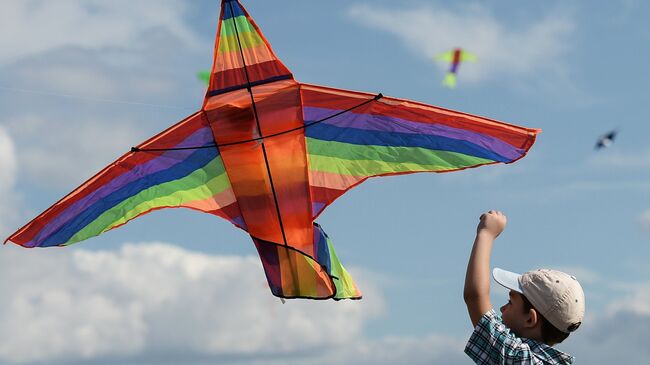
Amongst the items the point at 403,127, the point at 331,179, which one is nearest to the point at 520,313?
the point at 403,127

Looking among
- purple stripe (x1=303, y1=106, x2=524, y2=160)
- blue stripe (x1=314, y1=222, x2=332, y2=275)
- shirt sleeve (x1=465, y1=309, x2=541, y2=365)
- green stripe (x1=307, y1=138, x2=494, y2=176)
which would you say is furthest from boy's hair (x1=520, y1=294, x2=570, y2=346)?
blue stripe (x1=314, y1=222, x2=332, y2=275)

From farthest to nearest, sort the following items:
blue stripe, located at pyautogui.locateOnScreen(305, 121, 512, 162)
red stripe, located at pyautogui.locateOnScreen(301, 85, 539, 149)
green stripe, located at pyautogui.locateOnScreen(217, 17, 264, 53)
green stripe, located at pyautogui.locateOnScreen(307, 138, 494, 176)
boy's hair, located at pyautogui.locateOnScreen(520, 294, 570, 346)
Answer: green stripe, located at pyautogui.locateOnScreen(217, 17, 264, 53)
green stripe, located at pyautogui.locateOnScreen(307, 138, 494, 176)
blue stripe, located at pyautogui.locateOnScreen(305, 121, 512, 162)
red stripe, located at pyautogui.locateOnScreen(301, 85, 539, 149)
boy's hair, located at pyautogui.locateOnScreen(520, 294, 570, 346)

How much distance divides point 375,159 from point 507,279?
4080 mm

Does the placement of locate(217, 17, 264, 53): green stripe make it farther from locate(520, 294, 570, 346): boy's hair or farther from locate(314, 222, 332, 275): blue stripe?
locate(520, 294, 570, 346): boy's hair

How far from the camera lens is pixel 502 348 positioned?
3938 millimetres

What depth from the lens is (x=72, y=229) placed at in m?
8.05

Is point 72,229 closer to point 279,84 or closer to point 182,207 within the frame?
point 182,207

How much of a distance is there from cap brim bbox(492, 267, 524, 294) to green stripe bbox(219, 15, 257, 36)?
177 inches

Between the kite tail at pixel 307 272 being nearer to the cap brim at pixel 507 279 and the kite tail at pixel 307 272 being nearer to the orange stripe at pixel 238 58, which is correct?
the orange stripe at pixel 238 58

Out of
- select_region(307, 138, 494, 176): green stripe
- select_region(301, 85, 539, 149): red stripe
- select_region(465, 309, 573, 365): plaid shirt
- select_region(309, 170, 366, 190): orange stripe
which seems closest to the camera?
select_region(465, 309, 573, 365): plaid shirt

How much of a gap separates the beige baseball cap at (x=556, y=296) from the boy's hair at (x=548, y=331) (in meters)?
0.03

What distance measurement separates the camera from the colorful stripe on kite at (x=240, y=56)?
A: 811 cm

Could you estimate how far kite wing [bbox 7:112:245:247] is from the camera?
7.98 metres

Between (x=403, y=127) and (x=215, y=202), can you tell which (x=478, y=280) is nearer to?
(x=403, y=127)
